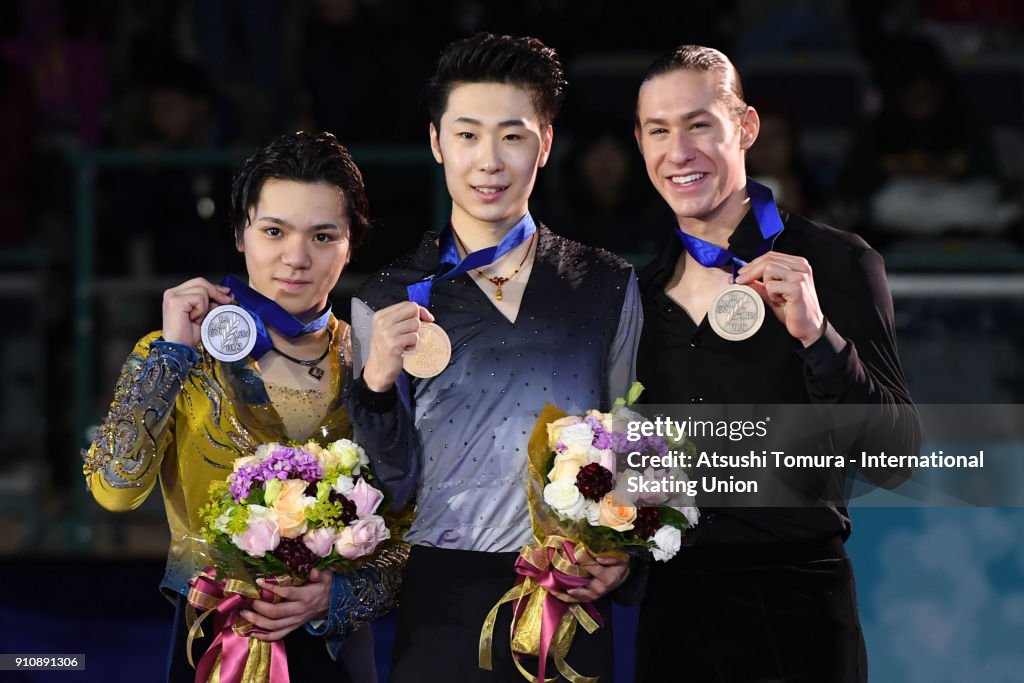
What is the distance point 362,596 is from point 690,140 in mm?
1151

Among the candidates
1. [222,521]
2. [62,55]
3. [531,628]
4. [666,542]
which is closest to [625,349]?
[666,542]

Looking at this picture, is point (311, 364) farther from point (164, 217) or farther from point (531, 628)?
point (164, 217)

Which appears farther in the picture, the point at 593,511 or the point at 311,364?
the point at 311,364

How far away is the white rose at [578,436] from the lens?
9.56ft

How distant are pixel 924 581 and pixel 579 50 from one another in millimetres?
3020

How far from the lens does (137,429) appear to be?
3148mm

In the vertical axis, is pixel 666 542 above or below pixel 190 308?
below

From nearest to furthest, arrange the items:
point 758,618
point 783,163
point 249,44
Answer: point 758,618 < point 783,163 < point 249,44

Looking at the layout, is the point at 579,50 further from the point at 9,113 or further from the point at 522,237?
the point at 522,237

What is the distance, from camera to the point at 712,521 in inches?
124

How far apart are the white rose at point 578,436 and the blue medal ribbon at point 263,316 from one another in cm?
66

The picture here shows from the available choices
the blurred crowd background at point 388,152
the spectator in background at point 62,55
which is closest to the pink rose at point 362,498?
the blurred crowd background at point 388,152

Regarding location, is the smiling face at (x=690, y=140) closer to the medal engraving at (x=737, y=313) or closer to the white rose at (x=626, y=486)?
the medal engraving at (x=737, y=313)

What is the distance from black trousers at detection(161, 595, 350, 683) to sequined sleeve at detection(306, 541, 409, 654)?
45 millimetres
